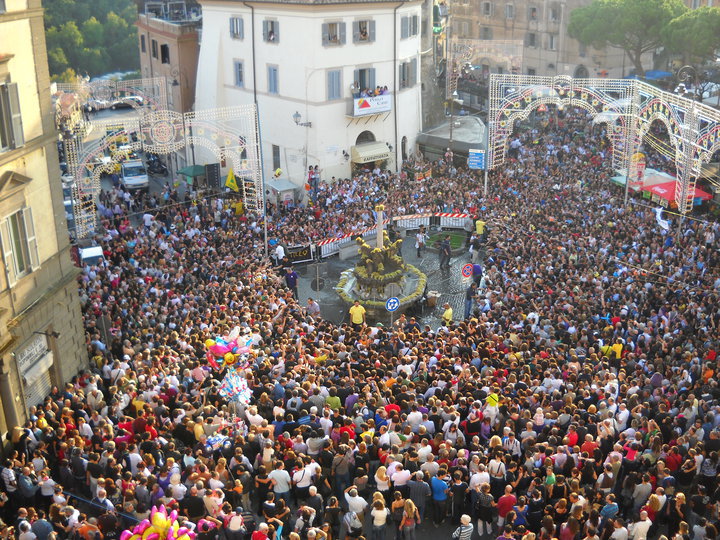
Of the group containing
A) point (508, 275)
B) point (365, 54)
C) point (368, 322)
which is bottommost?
point (368, 322)

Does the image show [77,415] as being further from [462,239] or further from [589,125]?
[589,125]

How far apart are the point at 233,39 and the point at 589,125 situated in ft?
60.4

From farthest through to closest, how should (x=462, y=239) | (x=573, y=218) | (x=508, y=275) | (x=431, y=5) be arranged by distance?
(x=431, y=5)
(x=462, y=239)
(x=573, y=218)
(x=508, y=275)

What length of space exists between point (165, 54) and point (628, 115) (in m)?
27.5

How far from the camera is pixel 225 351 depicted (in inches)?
772

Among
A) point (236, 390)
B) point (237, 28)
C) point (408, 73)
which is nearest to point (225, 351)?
point (236, 390)

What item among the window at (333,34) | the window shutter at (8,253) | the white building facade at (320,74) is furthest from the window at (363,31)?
the window shutter at (8,253)

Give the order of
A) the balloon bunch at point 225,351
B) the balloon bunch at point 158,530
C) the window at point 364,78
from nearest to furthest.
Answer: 1. the balloon bunch at point 158,530
2. the balloon bunch at point 225,351
3. the window at point 364,78

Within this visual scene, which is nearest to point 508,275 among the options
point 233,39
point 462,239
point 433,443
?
point 462,239

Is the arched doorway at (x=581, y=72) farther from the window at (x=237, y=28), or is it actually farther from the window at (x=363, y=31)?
the window at (x=237, y=28)

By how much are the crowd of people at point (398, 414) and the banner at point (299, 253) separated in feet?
12.1

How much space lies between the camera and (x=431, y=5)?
50.3 m

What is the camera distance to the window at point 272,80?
4134cm

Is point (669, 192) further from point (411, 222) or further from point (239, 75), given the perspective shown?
point (239, 75)
